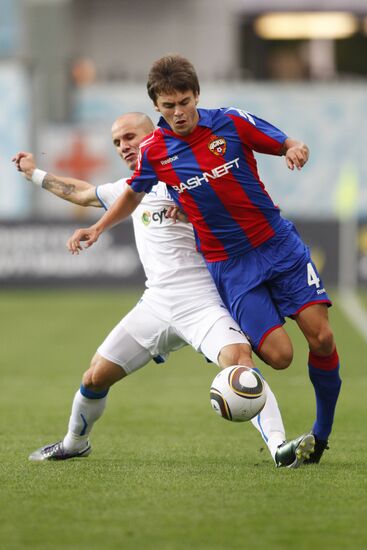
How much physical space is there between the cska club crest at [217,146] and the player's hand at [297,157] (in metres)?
0.41

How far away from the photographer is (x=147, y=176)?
7.14m

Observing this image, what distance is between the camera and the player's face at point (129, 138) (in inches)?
295

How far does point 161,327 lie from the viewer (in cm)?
735

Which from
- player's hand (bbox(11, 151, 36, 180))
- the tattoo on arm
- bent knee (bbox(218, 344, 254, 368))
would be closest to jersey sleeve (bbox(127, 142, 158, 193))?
the tattoo on arm

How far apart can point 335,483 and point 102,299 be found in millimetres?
14569

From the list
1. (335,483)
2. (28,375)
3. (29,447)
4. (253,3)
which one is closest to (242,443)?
(29,447)

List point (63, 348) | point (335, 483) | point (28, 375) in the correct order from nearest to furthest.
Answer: point (335, 483)
point (28, 375)
point (63, 348)

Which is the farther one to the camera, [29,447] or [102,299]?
[102,299]

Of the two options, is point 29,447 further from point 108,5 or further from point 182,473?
point 108,5

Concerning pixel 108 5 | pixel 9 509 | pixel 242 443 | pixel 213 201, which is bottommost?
pixel 108 5

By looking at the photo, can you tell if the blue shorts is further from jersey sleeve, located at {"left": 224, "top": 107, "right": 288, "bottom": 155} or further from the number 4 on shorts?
jersey sleeve, located at {"left": 224, "top": 107, "right": 288, "bottom": 155}

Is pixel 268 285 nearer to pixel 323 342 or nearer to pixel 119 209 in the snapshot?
pixel 323 342

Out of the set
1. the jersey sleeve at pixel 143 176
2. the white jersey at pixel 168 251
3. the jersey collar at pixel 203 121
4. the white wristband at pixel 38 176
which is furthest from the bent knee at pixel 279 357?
the white wristband at pixel 38 176

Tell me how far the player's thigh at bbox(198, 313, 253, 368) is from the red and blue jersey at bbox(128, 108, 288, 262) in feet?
1.22
